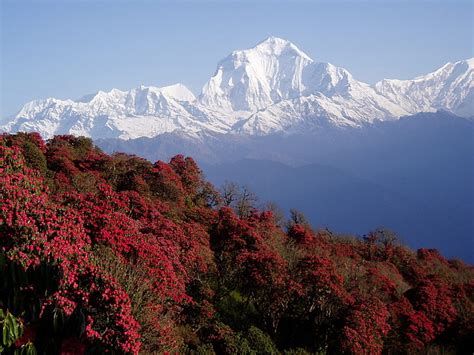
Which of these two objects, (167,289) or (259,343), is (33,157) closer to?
(167,289)

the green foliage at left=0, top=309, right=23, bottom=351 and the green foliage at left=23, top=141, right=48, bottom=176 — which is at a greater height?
the green foliage at left=23, top=141, right=48, bottom=176

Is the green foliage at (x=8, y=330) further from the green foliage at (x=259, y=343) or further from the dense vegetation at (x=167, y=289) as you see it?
the green foliage at (x=259, y=343)

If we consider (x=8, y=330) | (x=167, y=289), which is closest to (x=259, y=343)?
(x=167, y=289)

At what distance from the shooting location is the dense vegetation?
38.7ft

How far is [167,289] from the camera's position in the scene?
1622 centimetres

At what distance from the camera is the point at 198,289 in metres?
22.0

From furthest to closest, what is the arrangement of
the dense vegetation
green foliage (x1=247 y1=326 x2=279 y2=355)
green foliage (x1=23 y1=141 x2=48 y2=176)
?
green foliage (x1=23 y1=141 x2=48 y2=176)
green foliage (x1=247 y1=326 x2=279 y2=355)
the dense vegetation

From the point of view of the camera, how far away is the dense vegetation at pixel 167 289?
11.8 metres

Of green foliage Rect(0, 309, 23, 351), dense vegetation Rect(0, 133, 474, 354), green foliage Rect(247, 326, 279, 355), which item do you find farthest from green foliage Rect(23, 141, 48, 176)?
green foliage Rect(0, 309, 23, 351)

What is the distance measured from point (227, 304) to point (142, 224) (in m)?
7.02

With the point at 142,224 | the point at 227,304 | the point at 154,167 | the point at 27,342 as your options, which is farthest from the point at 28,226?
the point at 154,167

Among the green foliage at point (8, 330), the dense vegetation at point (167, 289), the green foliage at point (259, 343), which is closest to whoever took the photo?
the green foliage at point (8, 330)

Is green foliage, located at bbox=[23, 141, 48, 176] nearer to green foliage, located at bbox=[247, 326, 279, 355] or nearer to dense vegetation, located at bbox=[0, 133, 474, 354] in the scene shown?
dense vegetation, located at bbox=[0, 133, 474, 354]

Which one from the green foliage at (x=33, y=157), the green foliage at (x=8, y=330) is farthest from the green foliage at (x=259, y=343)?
the green foliage at (x=33, y=157)
